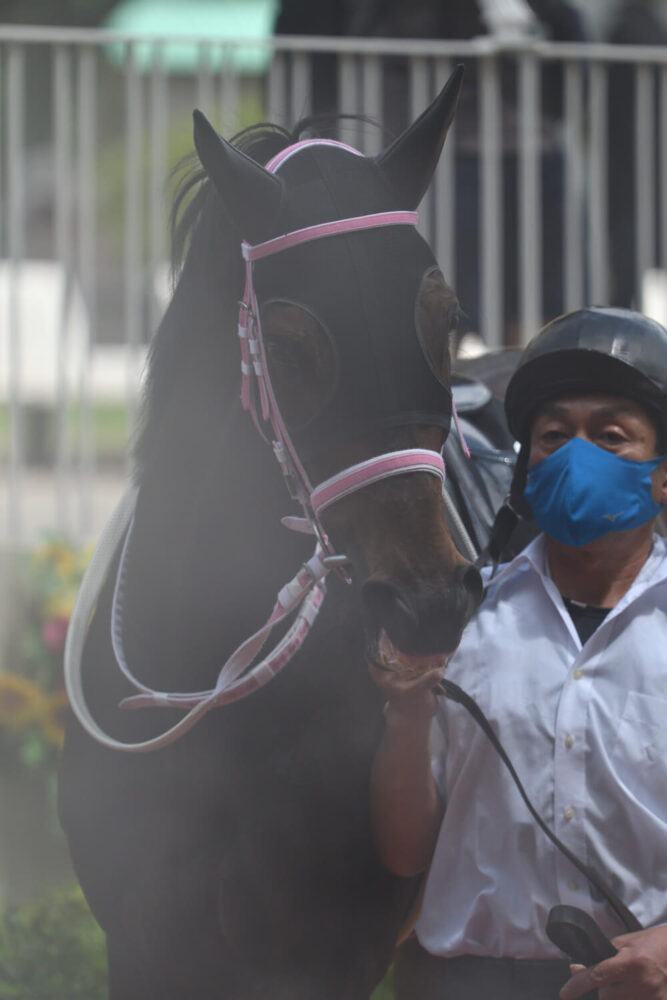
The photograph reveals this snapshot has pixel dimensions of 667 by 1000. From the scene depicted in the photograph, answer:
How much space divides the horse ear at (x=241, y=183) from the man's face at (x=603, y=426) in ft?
1.74

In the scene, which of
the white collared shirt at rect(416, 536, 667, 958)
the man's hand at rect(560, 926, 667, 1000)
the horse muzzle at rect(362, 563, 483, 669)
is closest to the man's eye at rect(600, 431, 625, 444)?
the white collared shirt at rect(416, 536, 667, 958)

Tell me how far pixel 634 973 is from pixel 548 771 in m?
0.30

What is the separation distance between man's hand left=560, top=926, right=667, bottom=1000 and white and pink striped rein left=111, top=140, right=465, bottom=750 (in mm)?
656

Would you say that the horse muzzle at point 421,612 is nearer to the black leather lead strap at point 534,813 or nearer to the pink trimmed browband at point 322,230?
the black leather lead strap at point 534,813

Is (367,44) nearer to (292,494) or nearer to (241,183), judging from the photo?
(241,183)

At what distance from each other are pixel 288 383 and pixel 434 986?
0.95 metres

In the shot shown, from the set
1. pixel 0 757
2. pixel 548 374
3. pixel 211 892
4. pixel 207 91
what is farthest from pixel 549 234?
pixel 211 892

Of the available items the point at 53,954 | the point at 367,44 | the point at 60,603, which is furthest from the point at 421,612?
the point at 367,44

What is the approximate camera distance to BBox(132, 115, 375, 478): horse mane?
212 cm

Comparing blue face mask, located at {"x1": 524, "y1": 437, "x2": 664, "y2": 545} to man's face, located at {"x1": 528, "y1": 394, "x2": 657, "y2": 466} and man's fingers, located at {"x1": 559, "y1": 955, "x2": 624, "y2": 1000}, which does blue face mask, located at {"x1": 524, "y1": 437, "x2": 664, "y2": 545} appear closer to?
man's face, located at {"x1": 528, "y1": 394, "x2": 657, "y2": 466}

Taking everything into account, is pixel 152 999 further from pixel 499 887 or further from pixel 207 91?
pixel 207 91

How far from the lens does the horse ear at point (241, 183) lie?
1950 millimetres

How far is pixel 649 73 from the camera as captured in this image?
17.2 feet

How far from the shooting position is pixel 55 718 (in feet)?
15.2
